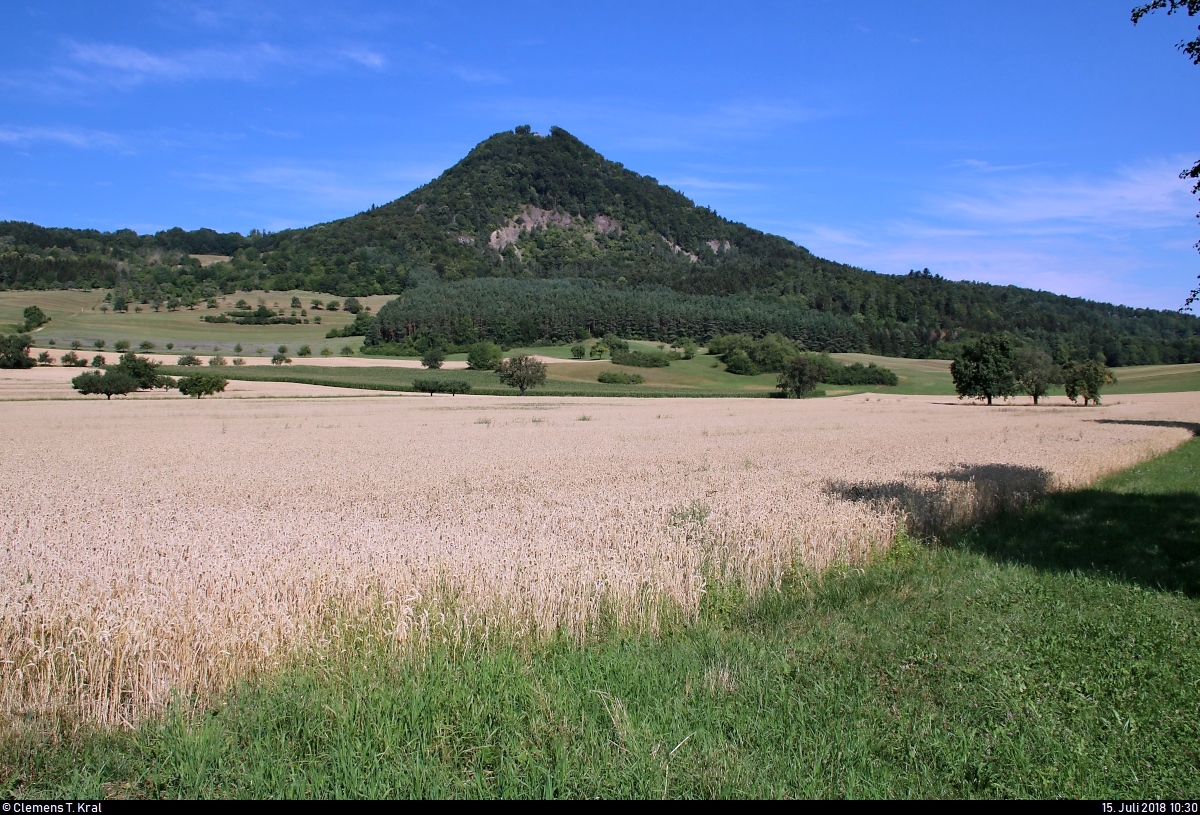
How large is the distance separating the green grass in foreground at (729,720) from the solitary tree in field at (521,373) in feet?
219

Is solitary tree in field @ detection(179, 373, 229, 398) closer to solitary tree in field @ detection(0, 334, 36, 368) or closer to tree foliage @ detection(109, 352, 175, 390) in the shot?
tree foliage @ detection(109, 352, 175, 390)

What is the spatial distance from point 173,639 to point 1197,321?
687ft

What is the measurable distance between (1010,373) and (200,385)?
81.6 metres

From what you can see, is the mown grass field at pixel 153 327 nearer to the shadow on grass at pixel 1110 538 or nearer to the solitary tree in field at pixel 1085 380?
the solitary tree in field at pixel 1085 380

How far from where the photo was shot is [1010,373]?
75312 millimetres

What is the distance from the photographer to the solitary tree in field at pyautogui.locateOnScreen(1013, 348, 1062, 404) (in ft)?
248

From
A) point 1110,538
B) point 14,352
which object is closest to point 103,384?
point 14,352

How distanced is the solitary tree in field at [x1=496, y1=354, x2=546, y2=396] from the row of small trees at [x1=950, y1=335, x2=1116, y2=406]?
4684cm

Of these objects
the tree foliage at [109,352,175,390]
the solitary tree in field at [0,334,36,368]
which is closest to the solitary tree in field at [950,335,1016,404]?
the tree foliage at [109,352,175,390]

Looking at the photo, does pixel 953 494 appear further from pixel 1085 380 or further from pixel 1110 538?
pixel 1085 380

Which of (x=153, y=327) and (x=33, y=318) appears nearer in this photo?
(x=33, y=318)

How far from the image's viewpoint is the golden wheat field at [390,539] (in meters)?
5.21

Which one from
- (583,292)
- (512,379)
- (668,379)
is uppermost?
(583,292)

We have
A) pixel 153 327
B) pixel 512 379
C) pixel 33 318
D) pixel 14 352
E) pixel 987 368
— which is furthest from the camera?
pixel 153 327
